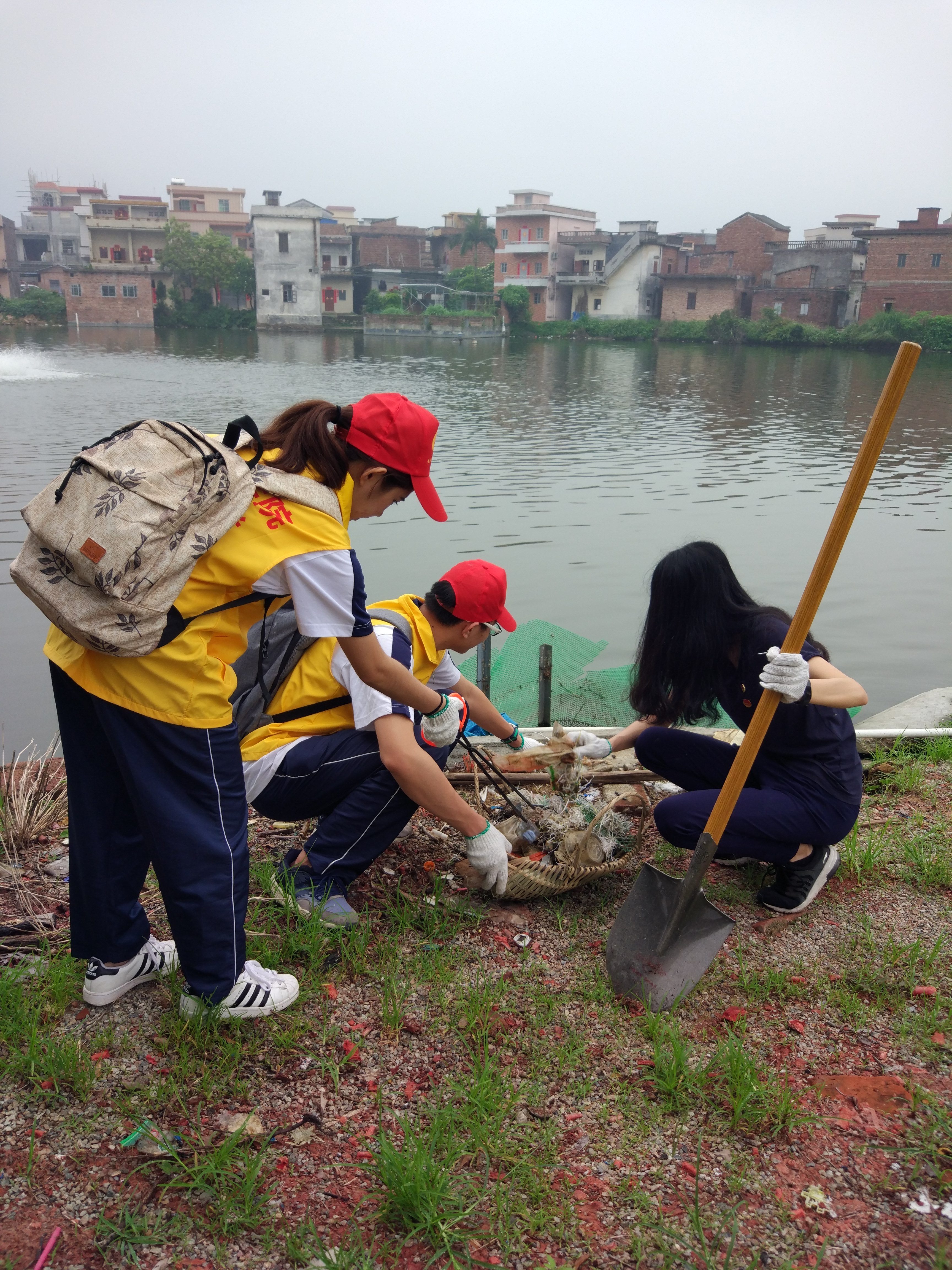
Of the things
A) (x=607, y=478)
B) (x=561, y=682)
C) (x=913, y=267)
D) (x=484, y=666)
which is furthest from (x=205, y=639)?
(x=913, y=267)

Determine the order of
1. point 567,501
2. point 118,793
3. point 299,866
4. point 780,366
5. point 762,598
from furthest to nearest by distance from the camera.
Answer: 1. point 780,366
2. point 567,501
3. point 762,598
4. point 299,866
5. point 118,793

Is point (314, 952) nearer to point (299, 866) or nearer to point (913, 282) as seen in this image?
point (299, 866)

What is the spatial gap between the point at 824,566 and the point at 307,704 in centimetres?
154

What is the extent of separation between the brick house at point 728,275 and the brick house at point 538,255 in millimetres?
6684

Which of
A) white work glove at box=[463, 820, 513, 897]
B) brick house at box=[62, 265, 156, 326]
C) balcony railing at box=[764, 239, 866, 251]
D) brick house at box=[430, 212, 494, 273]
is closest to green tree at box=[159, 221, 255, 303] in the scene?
brick house at box=[62, 265, 156, 326]

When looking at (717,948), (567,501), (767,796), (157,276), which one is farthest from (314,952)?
(157,276)

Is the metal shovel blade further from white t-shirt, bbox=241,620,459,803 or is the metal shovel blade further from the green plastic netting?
the green plastic netting

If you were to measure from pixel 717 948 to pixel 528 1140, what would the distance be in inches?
31.0

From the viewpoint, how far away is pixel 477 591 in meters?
2.80

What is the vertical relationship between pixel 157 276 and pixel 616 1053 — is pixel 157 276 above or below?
above

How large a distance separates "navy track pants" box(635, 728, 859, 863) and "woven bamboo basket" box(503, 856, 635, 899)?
0.95ft

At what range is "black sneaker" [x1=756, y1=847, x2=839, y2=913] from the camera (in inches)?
113

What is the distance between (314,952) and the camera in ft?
8.19

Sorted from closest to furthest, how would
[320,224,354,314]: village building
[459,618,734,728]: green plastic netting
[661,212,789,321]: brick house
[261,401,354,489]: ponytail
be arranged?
[261,401,354,489]: ponytail, [459,618,734,728]: green plastic netting, [661,212,789,321]: brick house, [320,224,354,314]: village building
